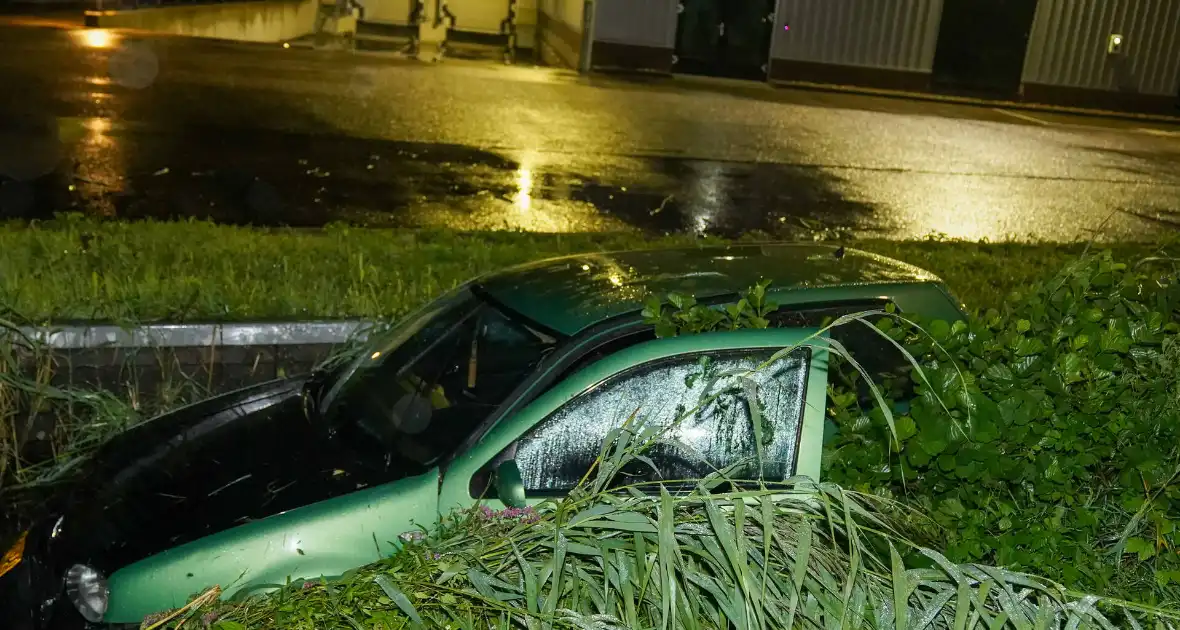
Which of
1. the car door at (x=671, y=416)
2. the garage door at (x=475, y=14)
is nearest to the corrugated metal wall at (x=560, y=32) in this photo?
the garage door at (x=475, y=14)

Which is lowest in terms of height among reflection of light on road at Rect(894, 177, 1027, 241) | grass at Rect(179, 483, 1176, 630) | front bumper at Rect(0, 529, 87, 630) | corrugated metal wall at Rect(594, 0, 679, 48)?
reflection of light on road at Rect(894, 177, 1027, 241)

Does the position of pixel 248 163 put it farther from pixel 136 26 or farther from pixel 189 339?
pixel 136 26

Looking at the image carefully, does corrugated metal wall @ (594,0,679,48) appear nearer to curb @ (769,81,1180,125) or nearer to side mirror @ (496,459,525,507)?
curb @ (769,81,1180,125)

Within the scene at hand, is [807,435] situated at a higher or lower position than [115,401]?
higher

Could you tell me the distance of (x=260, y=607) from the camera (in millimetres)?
2713

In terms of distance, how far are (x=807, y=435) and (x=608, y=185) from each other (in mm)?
8641

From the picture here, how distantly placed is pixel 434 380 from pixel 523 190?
7600 mm

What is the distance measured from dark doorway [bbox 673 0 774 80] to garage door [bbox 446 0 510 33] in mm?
12526

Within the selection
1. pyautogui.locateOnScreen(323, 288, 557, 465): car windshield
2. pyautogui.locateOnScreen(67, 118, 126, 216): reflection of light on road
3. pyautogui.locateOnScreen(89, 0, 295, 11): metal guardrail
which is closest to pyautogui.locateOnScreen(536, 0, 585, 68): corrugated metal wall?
pyautogui.locateOnScreen(89, 0, 295, 11): metal guardrail

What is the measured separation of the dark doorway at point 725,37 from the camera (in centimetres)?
2472

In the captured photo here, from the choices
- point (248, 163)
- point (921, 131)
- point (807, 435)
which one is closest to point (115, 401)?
point (807, 435)

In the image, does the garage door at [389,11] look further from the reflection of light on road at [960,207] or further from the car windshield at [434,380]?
the car windshield at [434,380]

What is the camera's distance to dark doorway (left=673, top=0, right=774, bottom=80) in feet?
81.1

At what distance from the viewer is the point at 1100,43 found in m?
26.0
